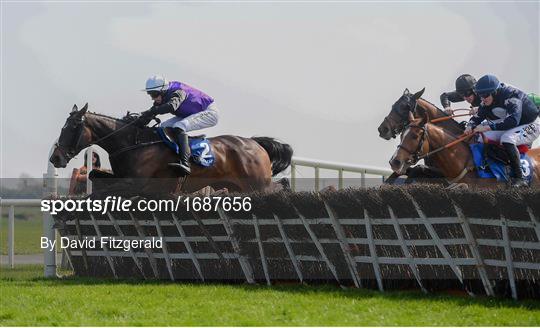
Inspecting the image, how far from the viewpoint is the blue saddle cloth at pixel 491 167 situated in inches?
424

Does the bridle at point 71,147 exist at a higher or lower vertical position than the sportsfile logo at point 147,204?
higher

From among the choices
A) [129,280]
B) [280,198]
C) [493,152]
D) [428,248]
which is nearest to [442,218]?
[428,248]

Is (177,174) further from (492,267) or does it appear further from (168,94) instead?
(492,267)

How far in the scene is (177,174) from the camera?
1209 cm

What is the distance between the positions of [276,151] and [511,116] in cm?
388

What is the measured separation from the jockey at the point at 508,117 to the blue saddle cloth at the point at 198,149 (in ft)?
10.8

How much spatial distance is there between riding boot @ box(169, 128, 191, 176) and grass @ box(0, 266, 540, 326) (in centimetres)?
225

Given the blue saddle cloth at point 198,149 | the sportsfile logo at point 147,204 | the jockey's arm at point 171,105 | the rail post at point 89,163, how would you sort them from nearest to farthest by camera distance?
the sportsfile logo at point 147,204, the jockey's arm at point 171,105, the blue saddle cloth at point 198,149, the rail post at point 89,163

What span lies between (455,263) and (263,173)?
15.7ft

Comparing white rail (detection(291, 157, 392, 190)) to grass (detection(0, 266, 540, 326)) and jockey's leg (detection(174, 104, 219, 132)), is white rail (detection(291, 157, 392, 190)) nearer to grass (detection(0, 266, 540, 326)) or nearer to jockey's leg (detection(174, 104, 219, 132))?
jockey's leg (detection(174, 104, 219, 132))

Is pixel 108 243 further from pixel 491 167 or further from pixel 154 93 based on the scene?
pixel 491 167

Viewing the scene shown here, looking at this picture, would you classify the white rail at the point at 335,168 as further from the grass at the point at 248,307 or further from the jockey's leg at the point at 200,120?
the grass at the point at 248,307

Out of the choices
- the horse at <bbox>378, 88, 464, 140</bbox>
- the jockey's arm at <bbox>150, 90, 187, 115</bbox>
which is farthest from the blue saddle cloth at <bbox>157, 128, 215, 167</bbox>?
the horse at <bbox>378, 88, 464, 140</bbox>

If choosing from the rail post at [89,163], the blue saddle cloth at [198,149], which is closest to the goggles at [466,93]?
the blue saddle cloth at [198,149]
